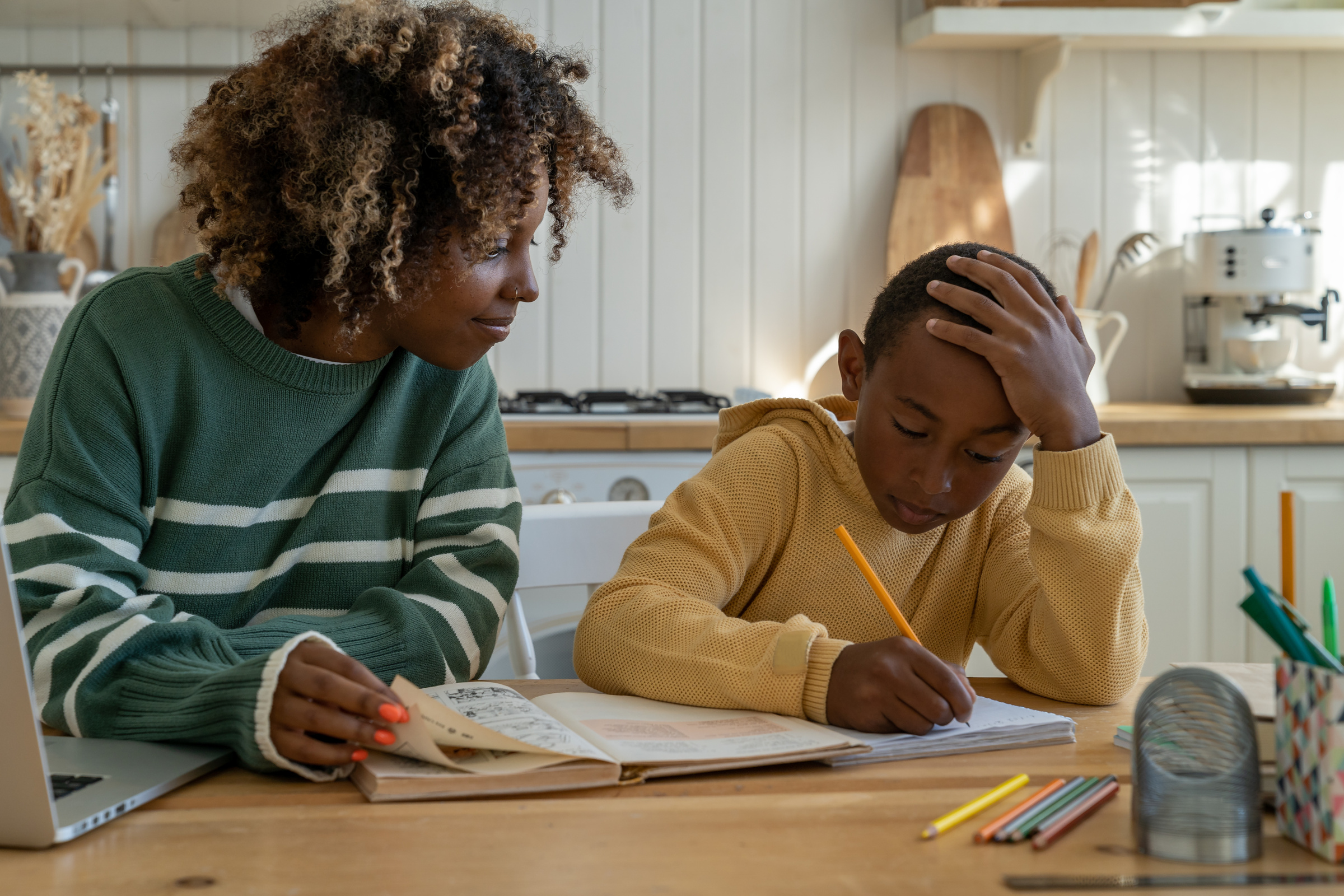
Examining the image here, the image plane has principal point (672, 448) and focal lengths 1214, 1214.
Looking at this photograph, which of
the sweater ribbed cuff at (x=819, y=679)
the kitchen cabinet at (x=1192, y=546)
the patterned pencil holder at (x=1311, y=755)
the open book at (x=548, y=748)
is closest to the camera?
the patterned pencil holder at (x=1311, y=755)

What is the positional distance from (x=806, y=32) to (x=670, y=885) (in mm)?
2296

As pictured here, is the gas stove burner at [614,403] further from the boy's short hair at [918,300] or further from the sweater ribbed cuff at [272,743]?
the sweater ribbed cuff at [272,743]

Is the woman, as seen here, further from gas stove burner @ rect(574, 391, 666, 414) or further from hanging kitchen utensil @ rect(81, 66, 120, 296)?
hanging kitchen utensil @ rect(81, 66, 120, 296)

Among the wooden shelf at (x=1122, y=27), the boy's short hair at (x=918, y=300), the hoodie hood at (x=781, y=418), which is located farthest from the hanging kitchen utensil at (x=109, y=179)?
the boy's short hair at (x=918, y=300)

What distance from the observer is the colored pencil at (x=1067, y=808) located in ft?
1.95

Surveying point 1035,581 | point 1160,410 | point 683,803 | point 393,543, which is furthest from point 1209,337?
point 683,803

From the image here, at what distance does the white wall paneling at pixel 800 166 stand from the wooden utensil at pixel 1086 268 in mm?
76

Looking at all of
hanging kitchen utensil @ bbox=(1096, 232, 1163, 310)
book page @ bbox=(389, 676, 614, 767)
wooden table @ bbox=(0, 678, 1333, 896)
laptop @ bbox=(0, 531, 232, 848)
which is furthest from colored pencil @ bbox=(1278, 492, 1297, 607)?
hanging kitchen utensil @ bbox=(1096, 232, 1163, 310)

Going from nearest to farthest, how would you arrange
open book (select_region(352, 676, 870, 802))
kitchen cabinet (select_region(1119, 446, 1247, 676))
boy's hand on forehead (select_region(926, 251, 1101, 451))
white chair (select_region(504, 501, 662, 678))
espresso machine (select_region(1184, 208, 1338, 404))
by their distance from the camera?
open book (select_region(352, 676, 870, 802))
boy's hand on forehead (select_region(926, 251, 1101, 451))
white chair (select_region(504, 501, 662, 678))
kitchen cabinet (select_region(1119, 446, 1247, 676))
espresso machine (select_region(1184, 208, 1338, 404))

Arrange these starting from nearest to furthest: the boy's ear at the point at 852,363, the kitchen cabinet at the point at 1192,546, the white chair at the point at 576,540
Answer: the boy's ear at the point at 852,363, the white chair at the point at 576,540, the kitchen cabinet at the point at 1192,546

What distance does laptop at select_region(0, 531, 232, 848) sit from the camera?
0.56 m

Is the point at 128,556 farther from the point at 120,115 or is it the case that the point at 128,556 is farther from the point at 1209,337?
the point at 1209,337

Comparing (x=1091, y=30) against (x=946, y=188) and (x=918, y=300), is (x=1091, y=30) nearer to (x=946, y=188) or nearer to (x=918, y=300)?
(x=946, y=188)

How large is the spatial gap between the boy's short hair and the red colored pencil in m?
0.40
